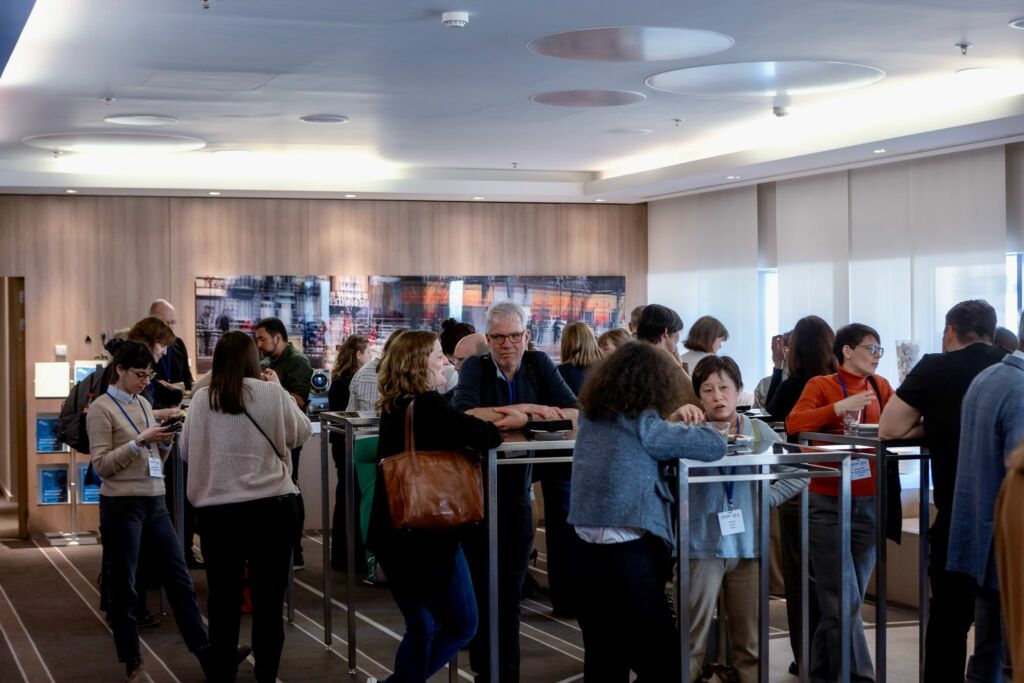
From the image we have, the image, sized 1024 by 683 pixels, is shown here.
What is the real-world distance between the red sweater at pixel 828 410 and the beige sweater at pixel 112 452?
111 inches

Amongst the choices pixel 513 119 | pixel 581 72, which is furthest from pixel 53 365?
pixel 581 72

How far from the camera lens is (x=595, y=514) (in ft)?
12.0

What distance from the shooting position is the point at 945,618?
4453 millimetres

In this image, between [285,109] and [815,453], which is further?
[285,109]

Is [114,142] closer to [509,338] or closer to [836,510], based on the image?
[509,338]

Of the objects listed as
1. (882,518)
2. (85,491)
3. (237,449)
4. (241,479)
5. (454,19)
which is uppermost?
(454,19)

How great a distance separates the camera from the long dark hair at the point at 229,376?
15.4 ft

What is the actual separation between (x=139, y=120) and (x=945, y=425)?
6.29 metres

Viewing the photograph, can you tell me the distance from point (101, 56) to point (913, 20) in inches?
166

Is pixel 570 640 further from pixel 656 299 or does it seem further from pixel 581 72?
pixel 656 299

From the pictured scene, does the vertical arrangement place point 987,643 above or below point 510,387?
below

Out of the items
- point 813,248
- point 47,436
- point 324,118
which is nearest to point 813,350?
point 324,118

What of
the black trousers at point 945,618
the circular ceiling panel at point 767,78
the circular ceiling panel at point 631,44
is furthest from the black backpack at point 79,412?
the black trousers at point 945,618

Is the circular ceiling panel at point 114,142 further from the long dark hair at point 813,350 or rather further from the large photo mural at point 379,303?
the long dark hair at point 813,350
